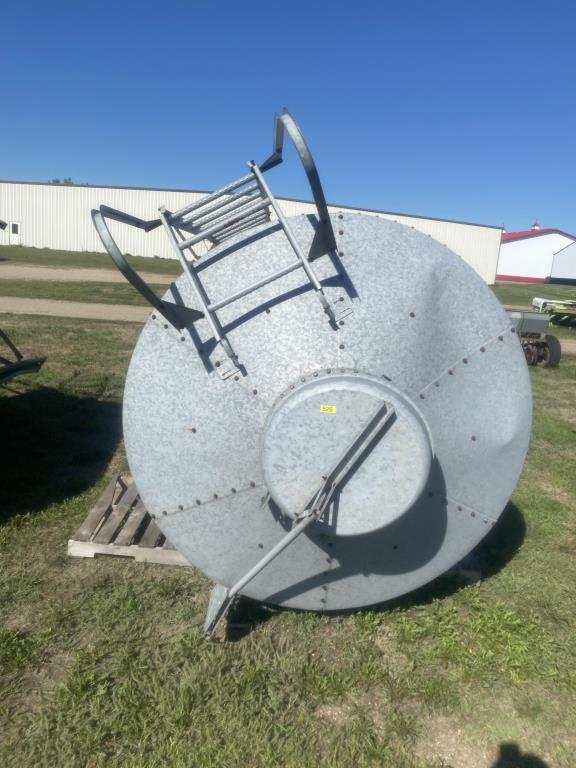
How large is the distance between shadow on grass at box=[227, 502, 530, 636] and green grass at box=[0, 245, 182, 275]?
83.2 ft

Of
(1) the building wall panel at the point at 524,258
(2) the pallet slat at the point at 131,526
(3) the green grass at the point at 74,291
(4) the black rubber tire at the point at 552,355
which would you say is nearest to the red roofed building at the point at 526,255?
(1) the building wall panel at the point at 524,258

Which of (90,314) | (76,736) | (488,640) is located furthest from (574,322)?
(76,736)

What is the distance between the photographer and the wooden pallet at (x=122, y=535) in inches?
164

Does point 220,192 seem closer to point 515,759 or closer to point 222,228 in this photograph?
point 222,228

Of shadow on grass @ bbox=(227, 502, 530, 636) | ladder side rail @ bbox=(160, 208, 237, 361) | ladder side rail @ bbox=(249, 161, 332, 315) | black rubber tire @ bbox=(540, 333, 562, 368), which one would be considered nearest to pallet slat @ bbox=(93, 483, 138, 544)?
shadow on grass @ bbox=(227, 502, 530, 636)

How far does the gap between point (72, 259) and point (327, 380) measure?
32841 millimetres

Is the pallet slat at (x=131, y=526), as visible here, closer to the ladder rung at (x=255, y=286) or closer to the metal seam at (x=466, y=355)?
the ladder rung at (x=255, y=286)

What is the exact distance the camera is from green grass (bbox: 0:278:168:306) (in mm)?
17828

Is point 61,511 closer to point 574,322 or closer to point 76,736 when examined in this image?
point 76,736

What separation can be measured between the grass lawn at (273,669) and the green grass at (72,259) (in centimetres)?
2570

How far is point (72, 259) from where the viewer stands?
32.5m

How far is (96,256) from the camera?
35688 millimetres

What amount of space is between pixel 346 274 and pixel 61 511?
3324 millimetres

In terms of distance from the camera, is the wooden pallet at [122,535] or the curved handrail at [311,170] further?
the wooden pallet at [122,535]
